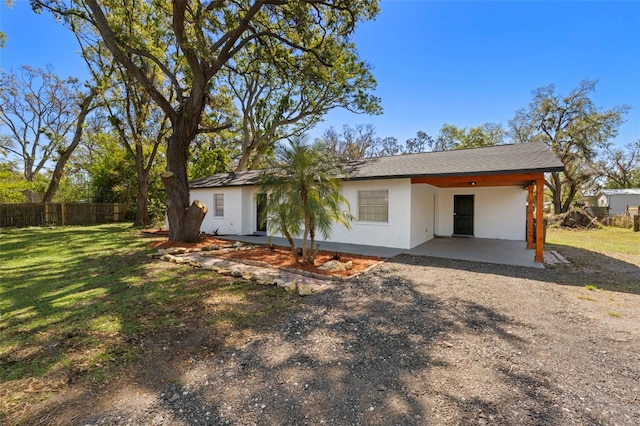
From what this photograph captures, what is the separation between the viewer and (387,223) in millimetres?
9711

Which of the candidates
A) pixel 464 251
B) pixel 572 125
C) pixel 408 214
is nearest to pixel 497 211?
pixel 464 251

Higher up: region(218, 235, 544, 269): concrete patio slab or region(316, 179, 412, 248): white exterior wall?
region(316, 179, 412, 248): white exterior wall

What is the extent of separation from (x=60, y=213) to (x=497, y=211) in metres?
25.1

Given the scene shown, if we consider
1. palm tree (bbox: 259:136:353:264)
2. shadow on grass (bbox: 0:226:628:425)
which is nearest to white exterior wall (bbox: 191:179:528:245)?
palm tree (bbox: 259:136:353:264)

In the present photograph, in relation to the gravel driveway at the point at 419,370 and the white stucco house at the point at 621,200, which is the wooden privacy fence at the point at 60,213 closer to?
the gravel driveway at the point at 419,370

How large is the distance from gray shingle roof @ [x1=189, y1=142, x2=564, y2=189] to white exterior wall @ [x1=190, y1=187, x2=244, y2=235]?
1405mm

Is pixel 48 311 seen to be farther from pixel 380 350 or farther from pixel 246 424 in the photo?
pixel 380 350

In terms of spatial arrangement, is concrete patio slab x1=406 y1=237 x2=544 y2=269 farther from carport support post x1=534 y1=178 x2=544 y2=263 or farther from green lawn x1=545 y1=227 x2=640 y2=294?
green lawn x1=545 y1=227 x2=640 y2=294

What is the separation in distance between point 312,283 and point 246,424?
3700mm

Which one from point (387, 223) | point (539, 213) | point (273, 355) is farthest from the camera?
point (387, 223)

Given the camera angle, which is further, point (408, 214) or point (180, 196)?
point (180, 196)

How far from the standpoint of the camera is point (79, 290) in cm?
507

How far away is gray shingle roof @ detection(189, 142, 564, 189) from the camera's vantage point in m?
7.32

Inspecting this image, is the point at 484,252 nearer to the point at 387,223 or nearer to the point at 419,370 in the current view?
the point at 387,223
